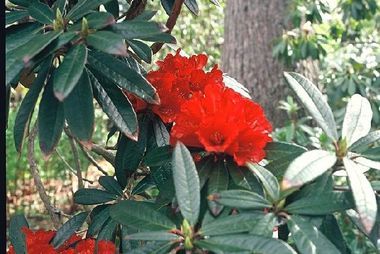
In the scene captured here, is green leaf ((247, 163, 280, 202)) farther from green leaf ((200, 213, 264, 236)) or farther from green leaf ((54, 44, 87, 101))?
green leaf ((54, 44, 87, 101))

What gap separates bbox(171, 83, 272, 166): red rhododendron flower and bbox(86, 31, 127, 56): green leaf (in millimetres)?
175

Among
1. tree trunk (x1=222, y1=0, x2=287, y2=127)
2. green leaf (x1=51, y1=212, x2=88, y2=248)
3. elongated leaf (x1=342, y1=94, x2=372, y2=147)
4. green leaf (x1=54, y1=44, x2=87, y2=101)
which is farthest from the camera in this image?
tree trunk (x1=222, y1=0, x2=287, y2=127)

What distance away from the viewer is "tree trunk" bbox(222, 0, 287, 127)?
5.18m

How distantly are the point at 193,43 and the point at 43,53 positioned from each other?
6478mm

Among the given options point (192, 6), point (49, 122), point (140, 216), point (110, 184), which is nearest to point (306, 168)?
point (140, 216)

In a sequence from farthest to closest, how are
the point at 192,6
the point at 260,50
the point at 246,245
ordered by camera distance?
the point at 260,50, the point at 192,6, the point at 246,245

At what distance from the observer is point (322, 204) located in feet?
3.35

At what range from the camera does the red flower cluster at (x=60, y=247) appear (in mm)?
1203

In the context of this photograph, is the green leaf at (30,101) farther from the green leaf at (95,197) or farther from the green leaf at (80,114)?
the green leaf at (95,197)

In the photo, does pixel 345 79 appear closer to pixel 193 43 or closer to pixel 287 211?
pixel 287 211

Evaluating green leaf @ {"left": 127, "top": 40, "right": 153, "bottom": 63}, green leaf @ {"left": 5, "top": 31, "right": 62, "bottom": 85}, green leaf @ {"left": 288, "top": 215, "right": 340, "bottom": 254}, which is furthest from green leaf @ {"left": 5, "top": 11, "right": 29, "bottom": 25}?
green leaf @ {"left": 288, "top": 215, "right": 340, "bottom": 254}

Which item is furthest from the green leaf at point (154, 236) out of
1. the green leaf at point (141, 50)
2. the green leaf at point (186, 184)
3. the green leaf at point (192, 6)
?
the green leaf at point (192, 6)

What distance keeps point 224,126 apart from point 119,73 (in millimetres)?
203

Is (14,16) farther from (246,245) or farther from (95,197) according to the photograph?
(246,245)
